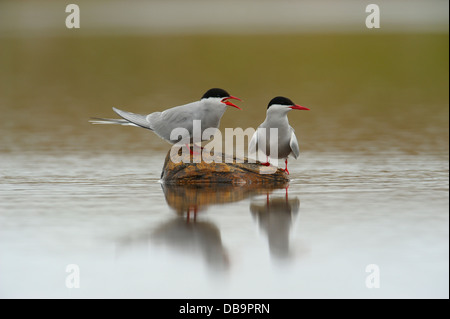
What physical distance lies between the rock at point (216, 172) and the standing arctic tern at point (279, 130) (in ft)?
0.59

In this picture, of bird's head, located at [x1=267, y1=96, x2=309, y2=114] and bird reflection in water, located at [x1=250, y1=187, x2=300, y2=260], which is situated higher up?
bird's head, located at [x1=267, y1=96, x2=309, y2=114]

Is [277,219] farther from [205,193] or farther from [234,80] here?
[234,80]

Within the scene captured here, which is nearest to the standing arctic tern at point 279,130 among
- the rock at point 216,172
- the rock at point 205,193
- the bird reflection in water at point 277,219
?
the rock at point 216,172

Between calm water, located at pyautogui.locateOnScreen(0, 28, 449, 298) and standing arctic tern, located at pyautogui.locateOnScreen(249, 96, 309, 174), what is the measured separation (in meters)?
0.35

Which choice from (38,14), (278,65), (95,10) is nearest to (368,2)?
(95,10)

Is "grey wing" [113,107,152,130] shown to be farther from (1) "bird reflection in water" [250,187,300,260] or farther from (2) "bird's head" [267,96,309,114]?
(1) "bird reflection in water" [250,187,300,260]

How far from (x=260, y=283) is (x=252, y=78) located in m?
15.9

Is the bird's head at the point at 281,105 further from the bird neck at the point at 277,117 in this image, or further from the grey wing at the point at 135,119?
the grey wing at the point at 135,119

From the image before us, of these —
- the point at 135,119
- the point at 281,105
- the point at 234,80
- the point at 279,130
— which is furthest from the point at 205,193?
the point at 234,80

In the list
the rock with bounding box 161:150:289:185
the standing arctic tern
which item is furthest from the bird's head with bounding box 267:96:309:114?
the rock with bounding box 161:150:289:185

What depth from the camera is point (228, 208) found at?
20.9 ft

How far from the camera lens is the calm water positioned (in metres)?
4.61

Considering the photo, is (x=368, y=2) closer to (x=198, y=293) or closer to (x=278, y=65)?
(x=278, y=65)

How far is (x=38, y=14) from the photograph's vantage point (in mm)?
49312
